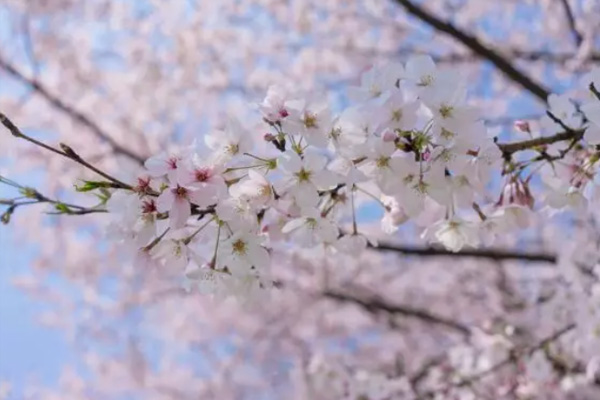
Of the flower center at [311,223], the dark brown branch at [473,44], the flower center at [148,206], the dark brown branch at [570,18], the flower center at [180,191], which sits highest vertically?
the dark brown branch at [570,18]

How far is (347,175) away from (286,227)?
186 mm

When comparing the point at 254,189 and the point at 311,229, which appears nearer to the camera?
the point at 254,189

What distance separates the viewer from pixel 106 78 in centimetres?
719

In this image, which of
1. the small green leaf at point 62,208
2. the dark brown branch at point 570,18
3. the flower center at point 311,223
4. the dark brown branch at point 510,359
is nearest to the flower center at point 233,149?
the flower center at point 311,223

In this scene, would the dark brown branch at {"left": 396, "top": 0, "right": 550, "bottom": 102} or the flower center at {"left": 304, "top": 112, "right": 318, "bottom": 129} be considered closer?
the flower center at {"left": 304, "top": 112, "right": 318, "bottom": 129}

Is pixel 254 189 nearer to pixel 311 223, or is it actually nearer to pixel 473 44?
pixel 311 223

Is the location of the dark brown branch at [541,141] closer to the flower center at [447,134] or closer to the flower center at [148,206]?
the flower center at [447,134]

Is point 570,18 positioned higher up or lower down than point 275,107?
higher up

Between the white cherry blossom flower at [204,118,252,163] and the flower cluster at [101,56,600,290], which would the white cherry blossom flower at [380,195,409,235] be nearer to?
the flower cluster at [101,56,600,290]

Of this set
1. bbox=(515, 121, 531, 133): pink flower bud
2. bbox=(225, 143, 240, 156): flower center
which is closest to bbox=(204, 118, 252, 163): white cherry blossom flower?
bbox=(225, 143, 240, 156): flower center

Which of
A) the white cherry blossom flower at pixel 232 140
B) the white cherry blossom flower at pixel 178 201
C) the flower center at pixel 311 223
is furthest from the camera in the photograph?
the flower center at pixel 311 223

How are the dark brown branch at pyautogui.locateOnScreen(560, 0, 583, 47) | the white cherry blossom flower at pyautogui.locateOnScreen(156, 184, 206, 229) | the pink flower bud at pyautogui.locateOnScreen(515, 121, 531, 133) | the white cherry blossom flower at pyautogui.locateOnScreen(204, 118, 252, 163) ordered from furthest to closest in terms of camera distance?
the dark brown branch at pyautogui.locateOnScreen(560, 0, 583, 47), the pink flower bud at pyautogui.locateOnScreen(515, 121, 531, 133), the white cherry blossom flower at pyautogui.locateOnScreen(204, 118, 252, 163), the white cherry blossom flower at pyautogui.locateOnScreen(156, 184, 206, 229)

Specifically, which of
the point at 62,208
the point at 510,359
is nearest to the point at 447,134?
the point at 62,208

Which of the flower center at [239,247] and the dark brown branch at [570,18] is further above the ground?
the dark brown branch at [570,18]
